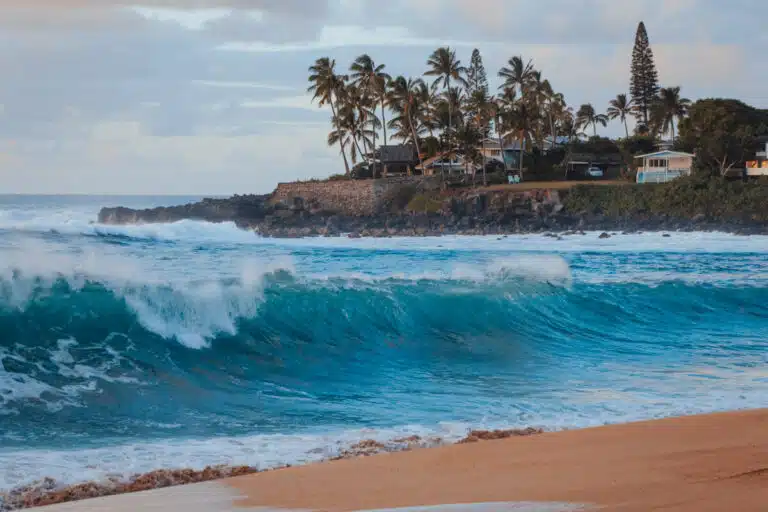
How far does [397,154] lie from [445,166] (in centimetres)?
429

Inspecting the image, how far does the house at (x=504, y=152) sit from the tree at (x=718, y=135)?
13424 mm

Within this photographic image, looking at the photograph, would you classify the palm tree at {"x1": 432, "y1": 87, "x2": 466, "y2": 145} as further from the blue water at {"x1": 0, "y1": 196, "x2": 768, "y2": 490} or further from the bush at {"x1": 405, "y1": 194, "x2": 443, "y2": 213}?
the blue water at {"x1": 0, "y1": 196, "x2": 768, "y2": 490}

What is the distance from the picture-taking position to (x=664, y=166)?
5988 cm

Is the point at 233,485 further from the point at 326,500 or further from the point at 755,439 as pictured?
the point at 755,439

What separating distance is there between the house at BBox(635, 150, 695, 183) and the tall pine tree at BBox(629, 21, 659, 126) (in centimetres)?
1770

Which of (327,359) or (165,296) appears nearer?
(327,359)

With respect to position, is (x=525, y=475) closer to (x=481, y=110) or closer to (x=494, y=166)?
(x=481, y=110)

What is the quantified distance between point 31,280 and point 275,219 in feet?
145

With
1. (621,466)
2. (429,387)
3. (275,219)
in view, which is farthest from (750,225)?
(621,466)

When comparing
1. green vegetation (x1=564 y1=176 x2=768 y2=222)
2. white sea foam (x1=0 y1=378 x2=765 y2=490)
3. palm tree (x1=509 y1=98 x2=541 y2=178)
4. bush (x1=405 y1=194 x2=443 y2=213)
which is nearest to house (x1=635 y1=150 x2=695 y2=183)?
green vegetation (x1=564 y1=176 x2=768 y2=222)

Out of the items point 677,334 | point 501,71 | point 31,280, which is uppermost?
point 501,71

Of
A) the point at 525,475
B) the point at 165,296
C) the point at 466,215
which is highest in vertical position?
the point at 466,215

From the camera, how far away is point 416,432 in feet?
24.5

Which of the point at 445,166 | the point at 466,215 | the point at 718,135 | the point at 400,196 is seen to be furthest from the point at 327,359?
the point at 445,166
